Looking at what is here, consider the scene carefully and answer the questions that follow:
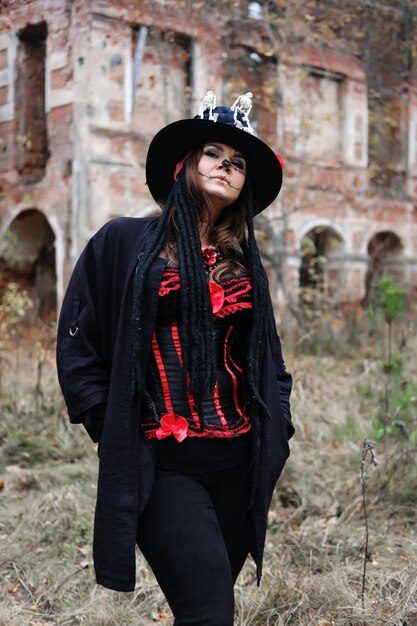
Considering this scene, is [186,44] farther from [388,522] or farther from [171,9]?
[388,522]

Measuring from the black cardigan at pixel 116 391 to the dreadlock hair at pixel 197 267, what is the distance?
0.06 m

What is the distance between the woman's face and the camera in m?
2.79

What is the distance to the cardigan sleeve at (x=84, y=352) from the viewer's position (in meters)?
2.65

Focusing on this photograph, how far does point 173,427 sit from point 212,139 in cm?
111

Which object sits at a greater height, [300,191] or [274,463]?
[300,191]

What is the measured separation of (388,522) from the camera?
4992 millimetres

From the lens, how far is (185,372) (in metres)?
2.62

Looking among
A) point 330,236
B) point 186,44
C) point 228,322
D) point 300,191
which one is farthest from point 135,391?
point 330,236

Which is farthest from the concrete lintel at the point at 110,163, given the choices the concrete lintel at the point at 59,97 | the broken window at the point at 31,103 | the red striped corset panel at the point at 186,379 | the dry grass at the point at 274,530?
the red striped corset panel at the point at 186,379

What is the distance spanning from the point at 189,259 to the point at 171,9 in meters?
9.33

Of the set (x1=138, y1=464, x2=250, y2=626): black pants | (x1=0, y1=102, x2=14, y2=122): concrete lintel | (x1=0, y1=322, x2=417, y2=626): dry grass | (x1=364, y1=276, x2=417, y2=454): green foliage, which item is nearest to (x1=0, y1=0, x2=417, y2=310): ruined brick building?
(x1=0, y1=102, x2=14, y2=122): concrete lintel

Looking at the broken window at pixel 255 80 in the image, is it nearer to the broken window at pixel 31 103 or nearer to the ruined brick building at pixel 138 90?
the ruined brick building at pixel 138 90

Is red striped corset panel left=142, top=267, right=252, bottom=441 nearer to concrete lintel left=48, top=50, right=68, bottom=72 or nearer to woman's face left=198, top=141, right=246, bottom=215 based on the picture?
woman's face left=198, top=141, right=246, bottom=215

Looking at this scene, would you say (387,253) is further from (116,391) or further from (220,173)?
(116,391)
